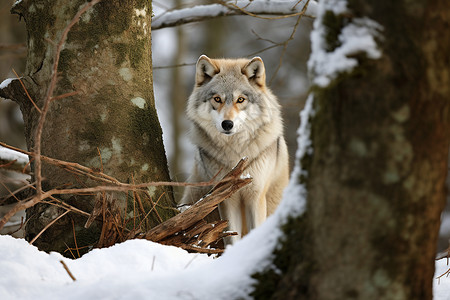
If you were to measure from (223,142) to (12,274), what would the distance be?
9.29 feet

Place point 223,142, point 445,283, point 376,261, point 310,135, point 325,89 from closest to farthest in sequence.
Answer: point 376,261, point 325,89, point 310,135, point 445,283, point 223,142

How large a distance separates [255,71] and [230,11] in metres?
0.65

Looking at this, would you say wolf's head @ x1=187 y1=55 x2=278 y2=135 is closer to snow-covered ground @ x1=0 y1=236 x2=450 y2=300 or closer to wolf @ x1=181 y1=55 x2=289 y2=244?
wolf @ x1=181 y1=55 x2=289 y2=244

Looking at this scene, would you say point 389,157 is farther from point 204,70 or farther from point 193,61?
point 193,61

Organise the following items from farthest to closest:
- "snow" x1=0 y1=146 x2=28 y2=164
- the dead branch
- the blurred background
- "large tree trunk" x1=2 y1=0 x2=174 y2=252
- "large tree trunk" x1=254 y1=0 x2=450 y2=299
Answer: the blurred background < "snow" x1=0 y1=146 x2=28 y2=164 < "large tree trunk" x1=2 y1=0 x2=174 y2=252 < the dead branch < "large tree trunk" x1=254 y1=0 x2=450 y2=299

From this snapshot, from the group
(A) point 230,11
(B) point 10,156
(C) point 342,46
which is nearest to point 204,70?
(A) point 230,11

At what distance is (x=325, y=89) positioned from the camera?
1.65m

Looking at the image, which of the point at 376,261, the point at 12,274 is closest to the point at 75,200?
the point at 12,274

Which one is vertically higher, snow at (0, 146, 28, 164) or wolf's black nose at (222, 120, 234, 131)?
wolf's black nose at (222, 120, 234, 131)

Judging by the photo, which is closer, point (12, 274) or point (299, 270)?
point (299, 270)

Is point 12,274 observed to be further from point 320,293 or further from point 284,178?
point 284,178

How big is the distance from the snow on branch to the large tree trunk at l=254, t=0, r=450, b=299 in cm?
316

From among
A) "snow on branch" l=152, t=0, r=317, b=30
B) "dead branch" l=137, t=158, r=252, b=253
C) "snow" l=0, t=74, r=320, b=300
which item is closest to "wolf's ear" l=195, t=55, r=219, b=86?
"snow on branch" l=152, t=0, r=317, b=30

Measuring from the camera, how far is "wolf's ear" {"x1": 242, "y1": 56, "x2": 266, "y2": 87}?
15.9 ft
